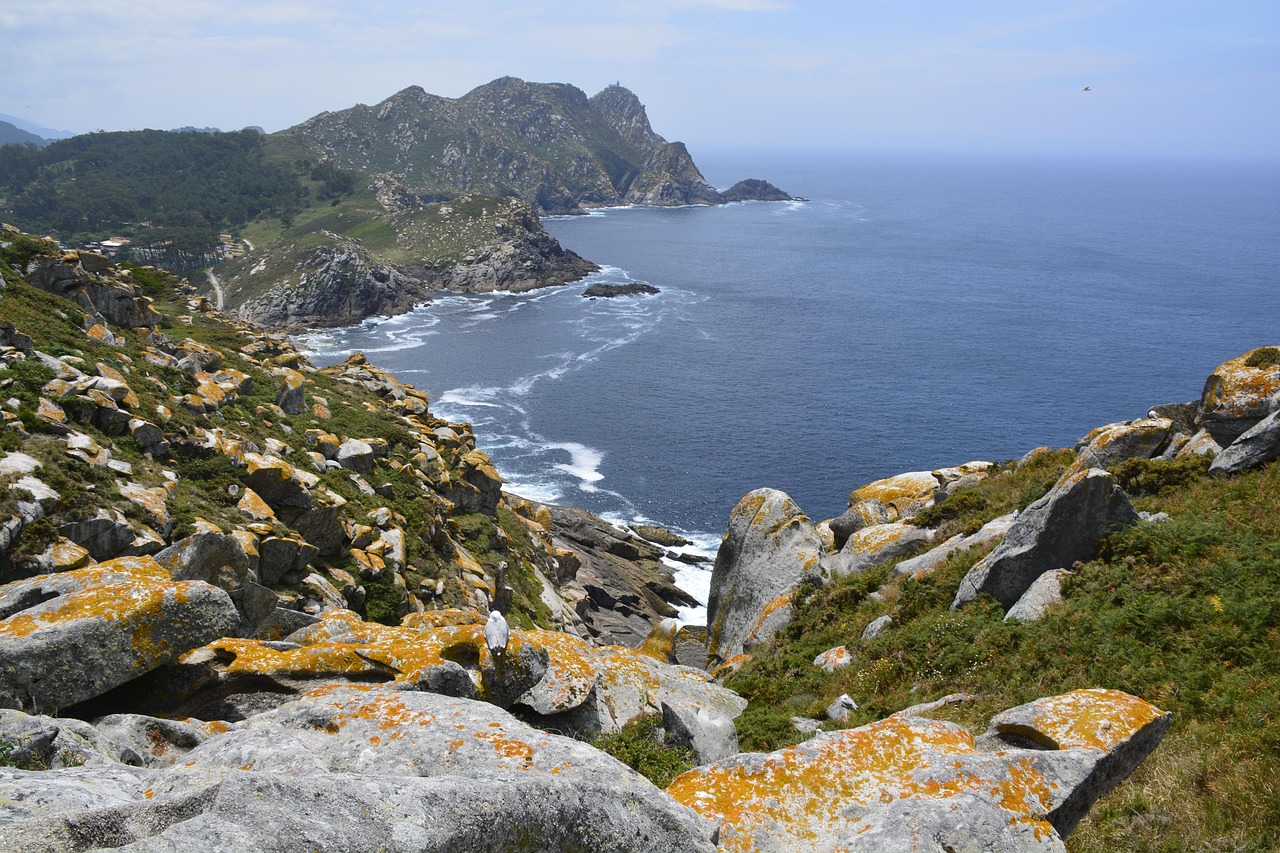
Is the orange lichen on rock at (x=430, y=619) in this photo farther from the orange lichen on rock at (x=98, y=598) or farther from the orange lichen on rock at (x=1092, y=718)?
the orange lichen on rock at (x=1092, y=718)

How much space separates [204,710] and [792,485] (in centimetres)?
7300

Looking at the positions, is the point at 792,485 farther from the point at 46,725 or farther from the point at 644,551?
the point at 46,725

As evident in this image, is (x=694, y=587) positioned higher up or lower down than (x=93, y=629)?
lower down

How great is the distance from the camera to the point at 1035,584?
53.5ft

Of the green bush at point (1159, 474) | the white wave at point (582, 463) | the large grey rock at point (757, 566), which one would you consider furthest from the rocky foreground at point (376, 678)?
the white wave at point (582, 463)

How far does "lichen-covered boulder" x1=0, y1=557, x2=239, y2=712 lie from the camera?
9695mm

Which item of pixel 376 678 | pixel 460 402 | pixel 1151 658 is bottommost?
pixel 460 402

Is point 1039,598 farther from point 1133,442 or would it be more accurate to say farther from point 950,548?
point 1133,442

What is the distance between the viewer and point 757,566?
27891 mm

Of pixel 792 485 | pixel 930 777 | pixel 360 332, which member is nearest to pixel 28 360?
pixel 930 777

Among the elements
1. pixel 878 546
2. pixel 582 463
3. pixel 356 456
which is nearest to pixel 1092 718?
pixel 878 546

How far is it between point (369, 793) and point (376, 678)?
6.39m

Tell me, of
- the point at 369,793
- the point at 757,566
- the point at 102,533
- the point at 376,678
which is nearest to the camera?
the point at 369,793

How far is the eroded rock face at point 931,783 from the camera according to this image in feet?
27.0
